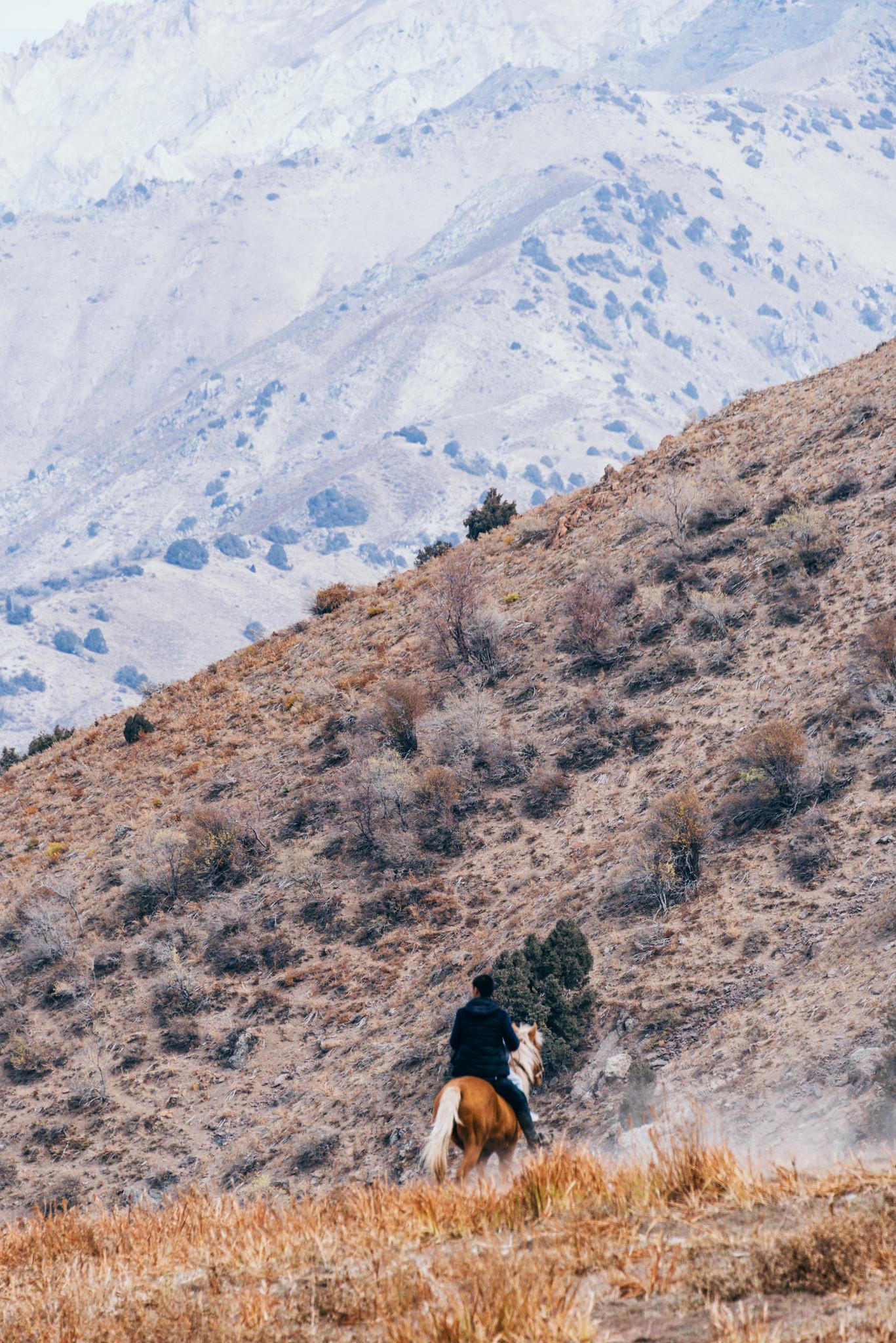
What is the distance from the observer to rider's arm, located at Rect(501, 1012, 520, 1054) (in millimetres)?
9328

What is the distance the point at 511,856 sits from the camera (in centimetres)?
2339

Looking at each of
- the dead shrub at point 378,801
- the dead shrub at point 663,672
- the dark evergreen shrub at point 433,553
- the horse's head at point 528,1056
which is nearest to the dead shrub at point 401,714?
the dead shrub at point 378,801

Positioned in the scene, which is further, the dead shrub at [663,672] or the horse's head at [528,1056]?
the dead shrub at [663,672]

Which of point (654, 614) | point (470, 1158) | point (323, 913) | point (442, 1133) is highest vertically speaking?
point (442, 1133)

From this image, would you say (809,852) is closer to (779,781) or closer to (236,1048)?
(779,781)

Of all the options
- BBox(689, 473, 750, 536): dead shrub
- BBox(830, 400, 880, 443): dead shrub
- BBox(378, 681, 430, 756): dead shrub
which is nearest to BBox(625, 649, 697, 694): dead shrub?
BBox(378, 681, 430, 756): dead shrub

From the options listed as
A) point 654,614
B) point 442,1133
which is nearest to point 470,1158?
point 442,1133

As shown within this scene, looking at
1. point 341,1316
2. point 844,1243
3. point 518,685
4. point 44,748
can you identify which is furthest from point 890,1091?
point 44,748

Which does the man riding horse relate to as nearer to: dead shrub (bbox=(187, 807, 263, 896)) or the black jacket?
the black jacket

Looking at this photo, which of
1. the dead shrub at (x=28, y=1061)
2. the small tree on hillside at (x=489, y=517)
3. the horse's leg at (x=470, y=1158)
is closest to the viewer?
the horse's leg at (x=470, y=1158)

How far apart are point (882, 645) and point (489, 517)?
1042 inches

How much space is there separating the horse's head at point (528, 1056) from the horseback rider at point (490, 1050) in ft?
1.29

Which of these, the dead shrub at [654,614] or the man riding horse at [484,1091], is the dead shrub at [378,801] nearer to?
the dead shrub at [654,614]

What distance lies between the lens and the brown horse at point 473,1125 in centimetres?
840
